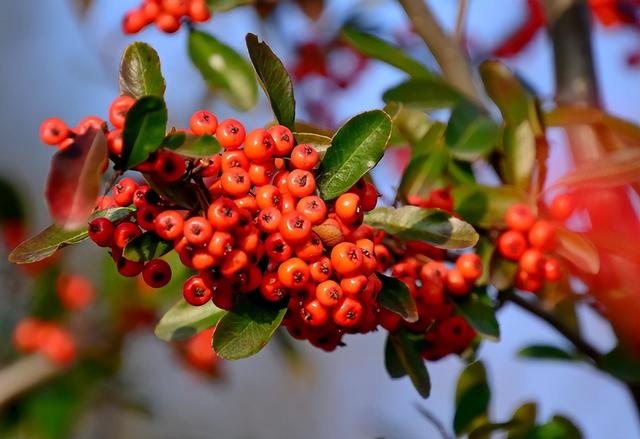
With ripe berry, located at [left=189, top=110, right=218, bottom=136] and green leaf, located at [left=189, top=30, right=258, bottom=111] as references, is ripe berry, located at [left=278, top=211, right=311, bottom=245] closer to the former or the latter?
ripe berry, located at [left=189, top=110, right=218, bottom=136]

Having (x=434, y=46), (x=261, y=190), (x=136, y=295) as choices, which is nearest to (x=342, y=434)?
(x=136, y=295)

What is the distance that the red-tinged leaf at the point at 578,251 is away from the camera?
112cm

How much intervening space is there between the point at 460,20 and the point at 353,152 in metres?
0.79

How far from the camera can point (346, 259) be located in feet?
2.80

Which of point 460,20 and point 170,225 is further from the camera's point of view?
point 460,20

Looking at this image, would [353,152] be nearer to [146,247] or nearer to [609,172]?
[146,247]

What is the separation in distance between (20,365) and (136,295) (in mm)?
364

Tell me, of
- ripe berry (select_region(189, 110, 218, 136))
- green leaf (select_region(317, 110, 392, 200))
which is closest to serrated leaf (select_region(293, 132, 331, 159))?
green leaf (select_region(317, 110, 392, 200))

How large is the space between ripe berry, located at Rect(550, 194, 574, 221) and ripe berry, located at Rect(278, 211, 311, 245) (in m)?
0.57

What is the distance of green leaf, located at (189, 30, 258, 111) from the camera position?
1452mm

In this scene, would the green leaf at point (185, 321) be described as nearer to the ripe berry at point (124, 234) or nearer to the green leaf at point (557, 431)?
the ripe berry at point (124, 234)

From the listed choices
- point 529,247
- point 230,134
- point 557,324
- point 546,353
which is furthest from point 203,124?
point 546,353

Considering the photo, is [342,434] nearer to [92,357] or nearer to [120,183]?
[92,357]

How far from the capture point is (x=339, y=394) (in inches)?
242
